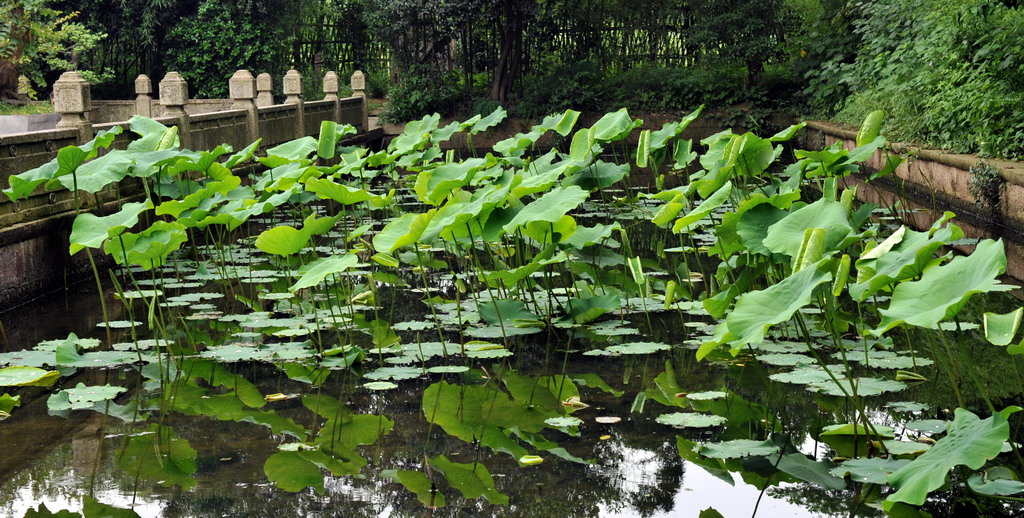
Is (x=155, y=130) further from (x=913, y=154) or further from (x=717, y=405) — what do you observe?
(x=913, y=154)

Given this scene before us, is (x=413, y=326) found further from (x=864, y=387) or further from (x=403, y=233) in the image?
(x=864, y=387)

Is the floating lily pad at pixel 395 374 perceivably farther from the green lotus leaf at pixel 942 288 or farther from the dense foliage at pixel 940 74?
the dense foliage at pixel 940 74

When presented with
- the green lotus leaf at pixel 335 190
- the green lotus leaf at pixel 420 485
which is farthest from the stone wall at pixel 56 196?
the green lotus leaf at pixel 420 485

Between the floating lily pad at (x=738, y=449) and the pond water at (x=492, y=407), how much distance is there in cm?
1

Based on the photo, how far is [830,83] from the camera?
15422 mm

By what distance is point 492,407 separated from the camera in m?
4.42

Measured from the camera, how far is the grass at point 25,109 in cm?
1505

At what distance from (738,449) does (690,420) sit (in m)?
0.37

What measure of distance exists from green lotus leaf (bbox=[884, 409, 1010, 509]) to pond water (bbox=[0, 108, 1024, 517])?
0.01 m

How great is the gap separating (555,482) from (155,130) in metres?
5.53

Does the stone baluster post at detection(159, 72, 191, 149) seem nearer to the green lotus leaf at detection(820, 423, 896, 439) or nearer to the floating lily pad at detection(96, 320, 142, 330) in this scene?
the floating lily pad at detection(96, 320, 142, 330)

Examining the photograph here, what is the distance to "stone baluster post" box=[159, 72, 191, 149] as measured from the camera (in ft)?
33.2

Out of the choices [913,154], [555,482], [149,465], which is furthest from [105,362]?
[913,154]

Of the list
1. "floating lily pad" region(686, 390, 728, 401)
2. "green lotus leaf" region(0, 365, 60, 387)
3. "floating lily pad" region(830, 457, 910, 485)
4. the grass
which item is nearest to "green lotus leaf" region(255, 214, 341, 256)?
"green lotus leaf" region(0, 365, 60, 387)
